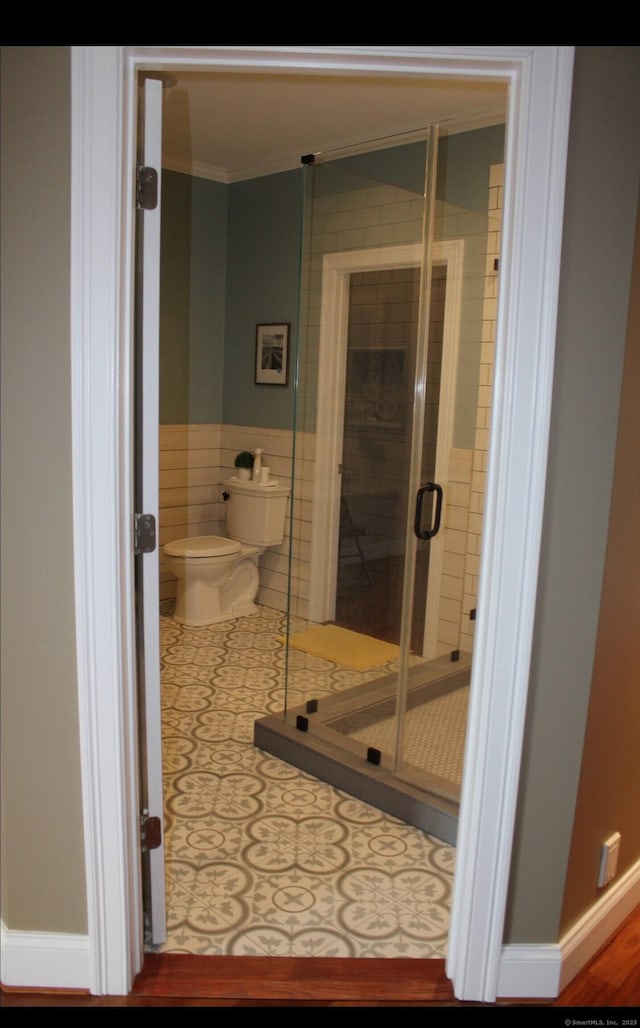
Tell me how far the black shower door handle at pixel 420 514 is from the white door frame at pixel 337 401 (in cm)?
17

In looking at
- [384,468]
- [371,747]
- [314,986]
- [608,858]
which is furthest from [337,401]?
[314,986]

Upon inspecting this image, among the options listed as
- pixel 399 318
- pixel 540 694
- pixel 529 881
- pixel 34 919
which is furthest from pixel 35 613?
pixel 399 318

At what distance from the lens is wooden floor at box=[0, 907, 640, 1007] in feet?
6.07

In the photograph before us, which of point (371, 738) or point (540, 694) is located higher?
point (540, 694)

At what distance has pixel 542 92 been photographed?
1.57 meters

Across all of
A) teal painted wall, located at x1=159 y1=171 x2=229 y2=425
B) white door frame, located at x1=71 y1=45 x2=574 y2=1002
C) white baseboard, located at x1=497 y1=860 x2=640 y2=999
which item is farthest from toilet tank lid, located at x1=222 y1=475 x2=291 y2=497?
white baseboard, located at x1=497 y1=860 x2=640 y2=999

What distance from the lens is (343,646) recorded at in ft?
10.9

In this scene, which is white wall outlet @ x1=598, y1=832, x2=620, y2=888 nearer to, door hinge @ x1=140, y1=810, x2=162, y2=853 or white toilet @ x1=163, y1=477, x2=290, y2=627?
door hinge @ x1=140, y1=810, x2=162, y2=853

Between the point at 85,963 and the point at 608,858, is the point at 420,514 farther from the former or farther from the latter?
the point at 85,963

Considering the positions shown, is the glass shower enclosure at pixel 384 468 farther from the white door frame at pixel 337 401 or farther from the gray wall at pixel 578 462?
the gray wall at pixel 578 462

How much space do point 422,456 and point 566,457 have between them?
1252 mm

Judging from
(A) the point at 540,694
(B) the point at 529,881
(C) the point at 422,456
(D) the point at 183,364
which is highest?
(D) the point at 183,364

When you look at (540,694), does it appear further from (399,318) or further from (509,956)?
(399,318)

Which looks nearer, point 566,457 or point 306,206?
point 566,457
